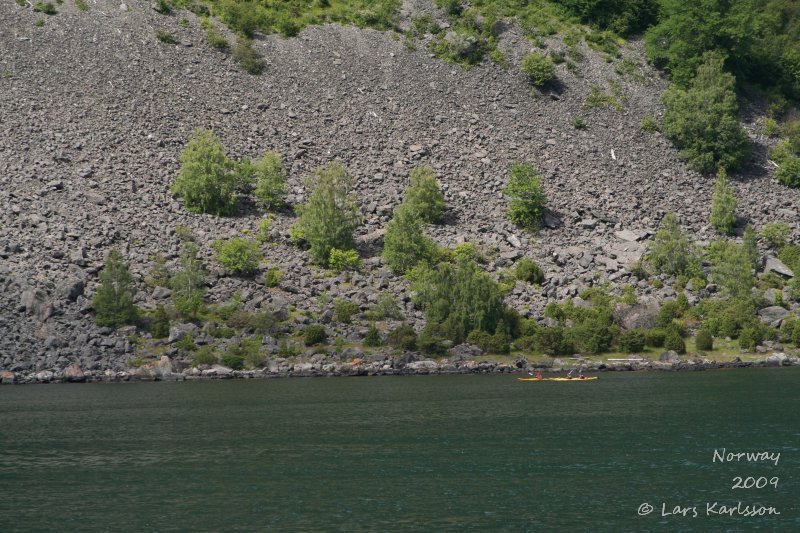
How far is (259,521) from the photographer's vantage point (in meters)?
43.0

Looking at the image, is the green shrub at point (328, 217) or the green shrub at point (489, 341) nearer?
the green shrub at point (489, 341)

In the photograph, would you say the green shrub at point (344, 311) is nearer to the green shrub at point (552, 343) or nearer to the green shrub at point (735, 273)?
the green shrub at point (552, 343)

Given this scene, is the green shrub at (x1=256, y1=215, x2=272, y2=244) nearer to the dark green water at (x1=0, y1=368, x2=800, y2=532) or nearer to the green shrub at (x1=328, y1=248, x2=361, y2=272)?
→ the green shrub at (x1=328, y1=248, x2=361, y2=272)

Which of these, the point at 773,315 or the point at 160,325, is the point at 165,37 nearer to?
the point at 160,325

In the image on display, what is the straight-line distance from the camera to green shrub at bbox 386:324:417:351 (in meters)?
106

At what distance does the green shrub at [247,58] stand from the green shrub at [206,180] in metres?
25.3

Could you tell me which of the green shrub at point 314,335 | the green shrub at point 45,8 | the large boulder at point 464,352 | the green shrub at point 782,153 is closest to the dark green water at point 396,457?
the green shrub at point 314,335

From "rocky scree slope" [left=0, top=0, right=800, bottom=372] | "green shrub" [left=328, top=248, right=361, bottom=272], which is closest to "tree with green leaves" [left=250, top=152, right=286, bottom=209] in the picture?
"rocky scree slope" [left=0, top=0, right=800, bottom=372]

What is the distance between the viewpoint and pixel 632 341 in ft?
354

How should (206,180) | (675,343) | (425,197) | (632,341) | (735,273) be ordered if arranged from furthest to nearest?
1. (425,197)
2. (206,180)
3. (735,273)
4. (632,341)
5. (675,343)

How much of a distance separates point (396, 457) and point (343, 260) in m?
64.3

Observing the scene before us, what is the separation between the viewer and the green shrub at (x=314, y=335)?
105 metres

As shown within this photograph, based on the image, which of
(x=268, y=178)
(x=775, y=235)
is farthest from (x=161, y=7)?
(x=775, y=235)

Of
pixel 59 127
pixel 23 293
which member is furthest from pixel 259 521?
pixel 59 127
